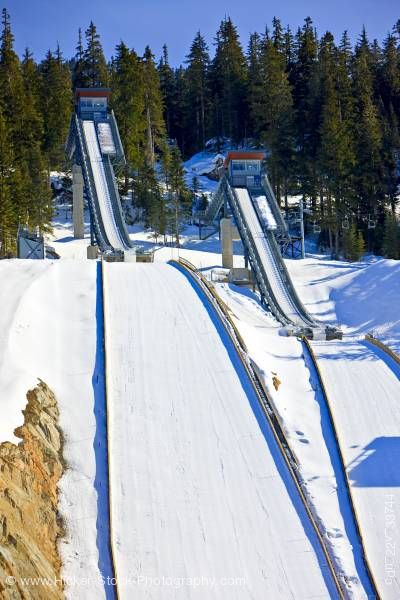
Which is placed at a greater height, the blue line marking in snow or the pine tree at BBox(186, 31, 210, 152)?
the pine tree at BBox(186, 31, 210, 152)

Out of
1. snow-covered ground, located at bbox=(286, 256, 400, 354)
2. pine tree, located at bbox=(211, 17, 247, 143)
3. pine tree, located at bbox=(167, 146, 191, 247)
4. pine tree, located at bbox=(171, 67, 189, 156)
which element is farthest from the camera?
pine tree, located at bbox=(171, 67, 189, 156)

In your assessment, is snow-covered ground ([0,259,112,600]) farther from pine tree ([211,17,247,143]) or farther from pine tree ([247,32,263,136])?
pine tree ([211,17,247,143])

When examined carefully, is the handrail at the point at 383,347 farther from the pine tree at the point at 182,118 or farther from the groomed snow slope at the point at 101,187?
the pine tree at the point at 182,118

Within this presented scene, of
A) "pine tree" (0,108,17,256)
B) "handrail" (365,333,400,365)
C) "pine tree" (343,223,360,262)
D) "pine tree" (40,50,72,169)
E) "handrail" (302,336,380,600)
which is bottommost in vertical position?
"handrail" (302,336,380,600)

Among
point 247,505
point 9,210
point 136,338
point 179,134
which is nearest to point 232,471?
point 247,505

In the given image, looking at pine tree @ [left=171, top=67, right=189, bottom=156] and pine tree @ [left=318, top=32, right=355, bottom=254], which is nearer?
pine tree @ [left=318, top=32, right=355, bottom=254]

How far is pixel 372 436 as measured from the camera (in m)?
18.3

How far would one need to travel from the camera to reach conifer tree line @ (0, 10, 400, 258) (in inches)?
1775

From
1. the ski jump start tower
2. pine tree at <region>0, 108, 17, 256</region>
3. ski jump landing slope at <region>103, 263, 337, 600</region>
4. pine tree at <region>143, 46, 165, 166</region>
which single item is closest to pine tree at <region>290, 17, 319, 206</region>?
pine tree at <region>143, 46, 165, 166</region>

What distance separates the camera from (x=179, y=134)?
68.5 m

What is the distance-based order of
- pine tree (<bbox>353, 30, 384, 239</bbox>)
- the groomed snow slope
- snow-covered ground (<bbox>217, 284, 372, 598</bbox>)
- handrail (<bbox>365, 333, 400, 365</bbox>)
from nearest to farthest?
snow-covered ground (<bbox>217, 284, 372, 598</bbox>)
handrail (<bbox>365, 333, 400, 365</bbox>)
the groomed snow slope
pine tree (<bbox>353, 30, 384, 239</bbox>)

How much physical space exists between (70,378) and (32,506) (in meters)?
5.64

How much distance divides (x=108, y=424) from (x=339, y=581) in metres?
6.12

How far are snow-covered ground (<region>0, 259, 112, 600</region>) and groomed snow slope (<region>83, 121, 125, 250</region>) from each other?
32.8 feet
